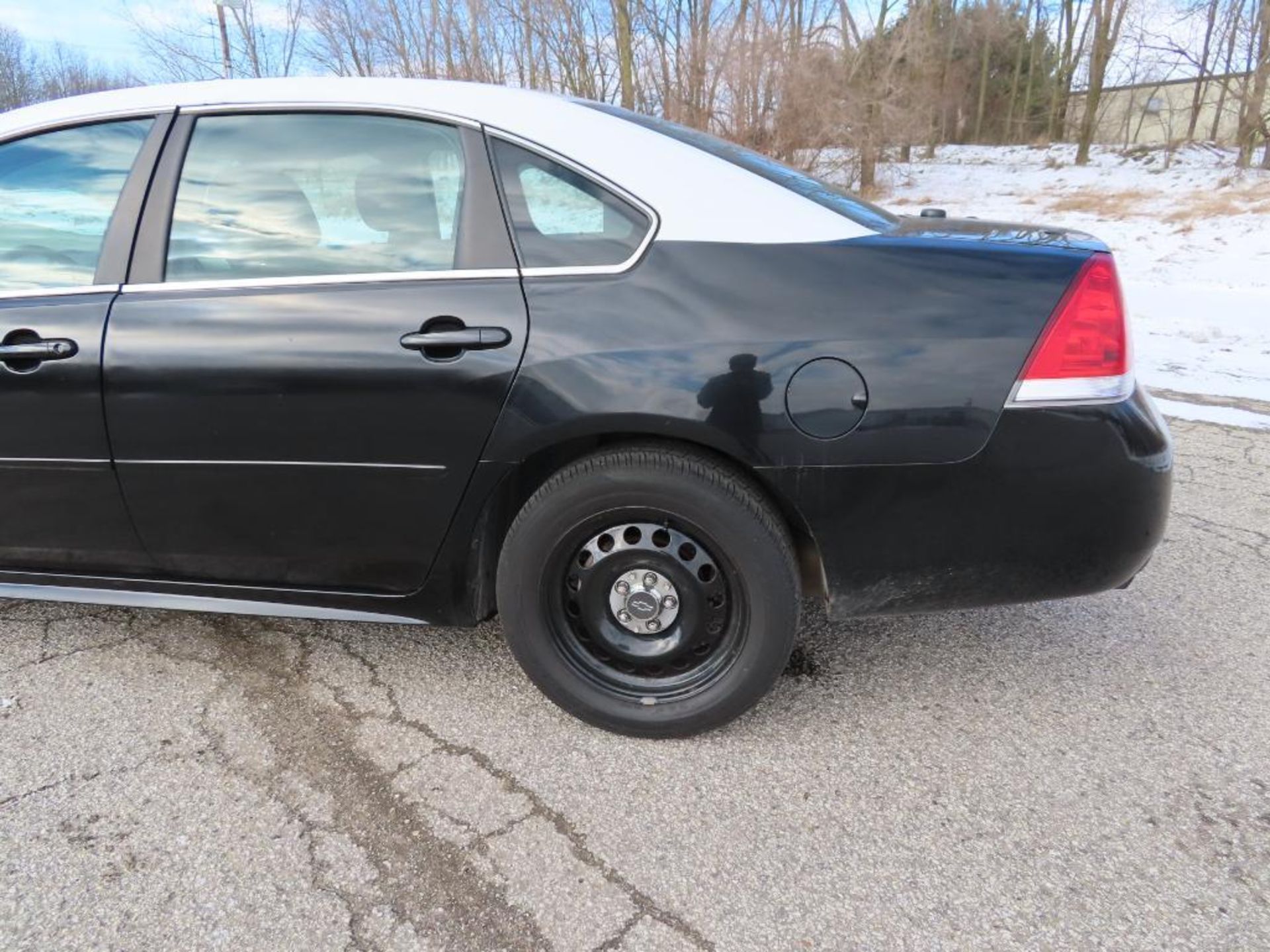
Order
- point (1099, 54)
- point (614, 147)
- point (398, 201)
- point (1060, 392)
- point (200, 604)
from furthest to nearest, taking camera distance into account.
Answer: point (1099, 54), point (200, 604), point (398, 201), point (614, 147), point (1060, 392)

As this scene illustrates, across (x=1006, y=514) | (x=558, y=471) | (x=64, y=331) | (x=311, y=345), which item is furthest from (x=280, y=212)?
(x=1006, y=514)

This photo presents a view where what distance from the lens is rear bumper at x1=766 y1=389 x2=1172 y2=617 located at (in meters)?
1.99

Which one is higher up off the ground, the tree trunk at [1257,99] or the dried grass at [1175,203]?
the tree trunk at [1257,99]

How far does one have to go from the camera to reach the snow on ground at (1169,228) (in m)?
6.59

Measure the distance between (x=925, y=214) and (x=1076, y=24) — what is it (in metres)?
30.9

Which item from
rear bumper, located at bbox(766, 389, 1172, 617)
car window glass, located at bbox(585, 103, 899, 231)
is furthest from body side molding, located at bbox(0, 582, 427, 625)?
car window glass, located at bbox(585, 103, 899, 231)

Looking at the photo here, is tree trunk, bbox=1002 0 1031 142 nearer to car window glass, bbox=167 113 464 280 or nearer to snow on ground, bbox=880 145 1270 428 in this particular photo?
snow on ground, bbox=880 145 1270 428

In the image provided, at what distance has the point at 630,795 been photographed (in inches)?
82.1

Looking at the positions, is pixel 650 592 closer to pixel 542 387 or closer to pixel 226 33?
pixel 542 387

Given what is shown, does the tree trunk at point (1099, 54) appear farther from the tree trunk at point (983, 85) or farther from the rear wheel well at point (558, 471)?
the rear wheel well at point (558, 471)

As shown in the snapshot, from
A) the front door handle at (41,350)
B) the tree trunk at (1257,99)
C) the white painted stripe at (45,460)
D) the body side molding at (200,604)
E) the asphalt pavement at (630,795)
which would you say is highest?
the tree trunk at (1257,99)

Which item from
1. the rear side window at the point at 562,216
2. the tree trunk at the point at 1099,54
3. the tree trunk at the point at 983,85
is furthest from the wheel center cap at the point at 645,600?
the tree trunk at the point at 983,85

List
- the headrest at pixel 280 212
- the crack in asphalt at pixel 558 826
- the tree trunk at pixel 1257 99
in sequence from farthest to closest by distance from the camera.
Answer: the tree trunk at pixel 1257 99, the headrest at pixel 280 212, the crack in asphalt at pixel 558 826

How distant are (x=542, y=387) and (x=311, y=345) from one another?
613 mm
